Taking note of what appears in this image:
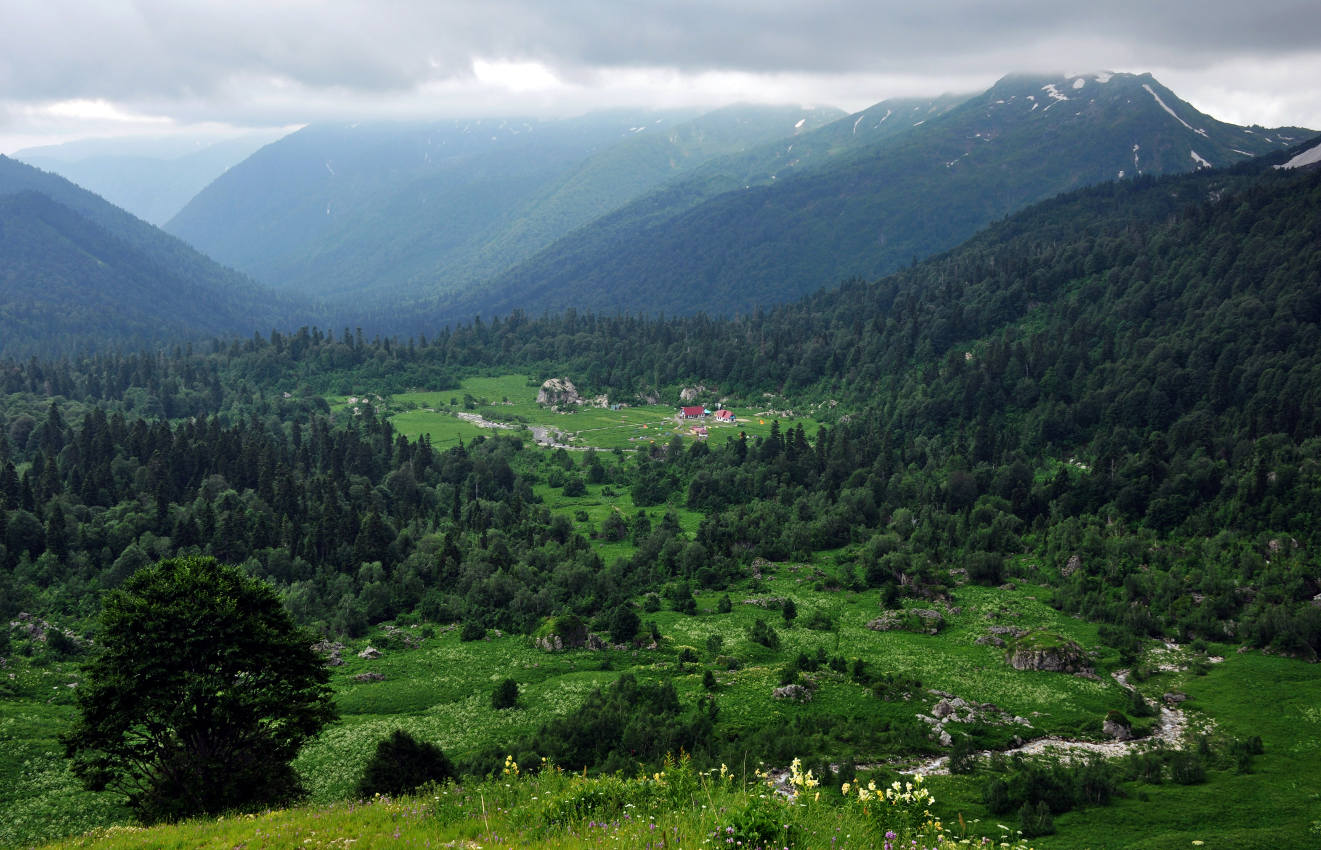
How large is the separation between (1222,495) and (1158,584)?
29.0m

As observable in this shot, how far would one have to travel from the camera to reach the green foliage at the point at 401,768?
1976 inches

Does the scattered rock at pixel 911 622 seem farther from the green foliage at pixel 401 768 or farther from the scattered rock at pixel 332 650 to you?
the green foliage at pixel 401 768

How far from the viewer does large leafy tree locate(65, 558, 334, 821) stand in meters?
40.7

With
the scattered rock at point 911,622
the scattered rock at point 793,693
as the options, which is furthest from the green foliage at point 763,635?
the scattered rock at point 793,693

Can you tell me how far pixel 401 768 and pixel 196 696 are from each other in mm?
13780

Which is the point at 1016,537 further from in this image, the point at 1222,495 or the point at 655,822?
the point at 655,822

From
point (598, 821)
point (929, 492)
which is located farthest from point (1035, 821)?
point (929, 492)

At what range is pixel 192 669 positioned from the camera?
141ft

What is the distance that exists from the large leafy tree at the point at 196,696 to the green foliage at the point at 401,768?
18.6 feet

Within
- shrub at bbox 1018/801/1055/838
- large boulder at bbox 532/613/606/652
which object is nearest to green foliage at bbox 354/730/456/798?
shrub at bbox 1018/801/1055/838

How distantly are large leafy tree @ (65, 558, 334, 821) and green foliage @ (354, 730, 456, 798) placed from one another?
5.67 metres

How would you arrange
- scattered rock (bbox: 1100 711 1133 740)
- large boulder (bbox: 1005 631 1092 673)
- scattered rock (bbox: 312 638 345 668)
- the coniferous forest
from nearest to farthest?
scattered rock (bbox: 1100 711 1133 740), the coniferous forest, large boulder (bbox: 1005 631 1092 673), scattered rock (bbox: 312 638 345 668)

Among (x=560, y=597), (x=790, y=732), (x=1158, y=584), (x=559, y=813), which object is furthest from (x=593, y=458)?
(x=559, y=813)

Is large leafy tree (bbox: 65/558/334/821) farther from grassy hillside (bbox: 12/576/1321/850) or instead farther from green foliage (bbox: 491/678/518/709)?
green foliage (bbox: 491/678/518/709)
